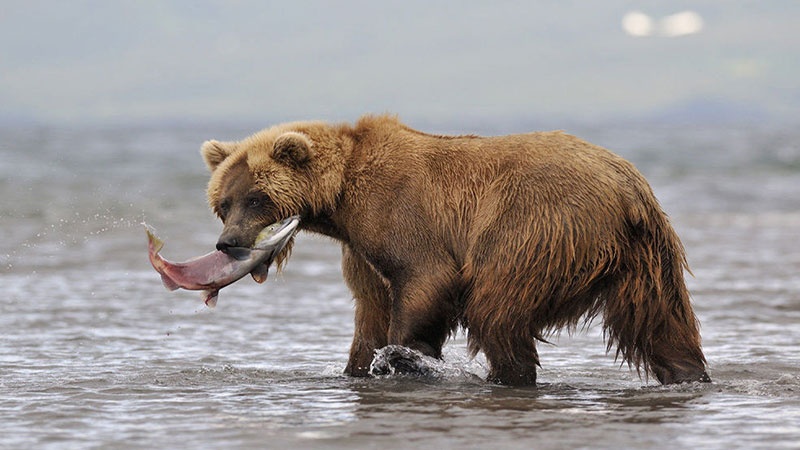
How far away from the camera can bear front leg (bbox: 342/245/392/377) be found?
6.36 metres

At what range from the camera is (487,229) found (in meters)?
5.72

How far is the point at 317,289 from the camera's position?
35.7ft

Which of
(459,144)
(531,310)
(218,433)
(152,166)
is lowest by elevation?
(218,433)

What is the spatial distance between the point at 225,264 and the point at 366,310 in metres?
0.90

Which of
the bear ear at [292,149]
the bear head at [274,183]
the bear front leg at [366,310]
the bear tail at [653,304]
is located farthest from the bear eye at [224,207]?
the bear tail at [653,304]

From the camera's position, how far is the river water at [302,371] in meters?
4.77

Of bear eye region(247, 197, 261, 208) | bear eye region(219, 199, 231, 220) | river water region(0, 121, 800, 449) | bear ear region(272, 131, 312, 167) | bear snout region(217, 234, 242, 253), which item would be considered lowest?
river water region(0, 121, 800, 449)

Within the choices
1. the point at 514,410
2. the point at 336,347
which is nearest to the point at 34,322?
the point at 336,347

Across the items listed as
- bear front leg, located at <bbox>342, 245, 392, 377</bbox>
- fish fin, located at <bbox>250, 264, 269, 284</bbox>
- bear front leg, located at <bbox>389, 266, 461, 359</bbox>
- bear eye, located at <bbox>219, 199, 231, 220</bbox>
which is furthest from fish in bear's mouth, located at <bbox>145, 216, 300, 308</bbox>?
bear front leg, located at <bbox>389, 266, 461, 359</bbox>

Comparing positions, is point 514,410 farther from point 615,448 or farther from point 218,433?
point 218,433

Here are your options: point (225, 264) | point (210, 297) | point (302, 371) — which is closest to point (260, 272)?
point (225, 264)

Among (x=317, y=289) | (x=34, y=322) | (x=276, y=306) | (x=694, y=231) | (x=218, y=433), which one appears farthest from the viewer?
(x=694, y=231)

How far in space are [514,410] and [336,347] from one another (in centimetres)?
279

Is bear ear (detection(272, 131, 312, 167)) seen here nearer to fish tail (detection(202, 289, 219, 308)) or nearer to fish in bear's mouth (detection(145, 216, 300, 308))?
fish in bear's mouth (detection(145, 216, 300, 308))
